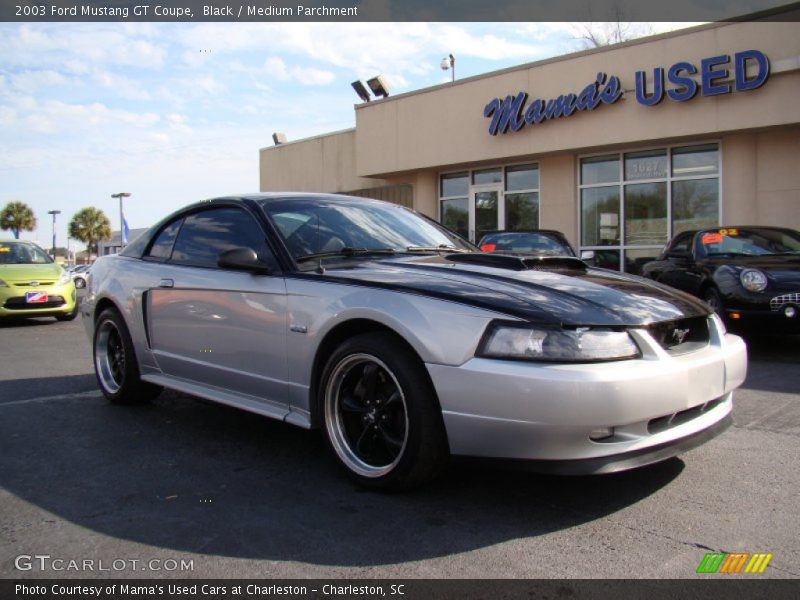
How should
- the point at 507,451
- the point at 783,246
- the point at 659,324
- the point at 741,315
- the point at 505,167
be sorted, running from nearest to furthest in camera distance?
1. the point at 507,451
2. the point at 659,324
3. the point at 741,315
4. the point at 783,246
5. the point at 505,167

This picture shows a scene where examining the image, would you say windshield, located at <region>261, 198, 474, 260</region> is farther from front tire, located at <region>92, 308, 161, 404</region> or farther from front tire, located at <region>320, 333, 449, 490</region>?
front tire, located at <region>92, 308, 161, 404</region>

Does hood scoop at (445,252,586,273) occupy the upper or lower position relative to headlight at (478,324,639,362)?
upper

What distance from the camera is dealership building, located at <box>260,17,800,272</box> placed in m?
12.4

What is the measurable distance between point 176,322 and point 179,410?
3.07 ft

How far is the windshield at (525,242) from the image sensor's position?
386 inches

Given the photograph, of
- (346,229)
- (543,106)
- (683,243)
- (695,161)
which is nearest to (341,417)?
(346,229)

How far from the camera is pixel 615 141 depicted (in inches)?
548

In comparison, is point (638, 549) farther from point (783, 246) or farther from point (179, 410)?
point (783, 246)

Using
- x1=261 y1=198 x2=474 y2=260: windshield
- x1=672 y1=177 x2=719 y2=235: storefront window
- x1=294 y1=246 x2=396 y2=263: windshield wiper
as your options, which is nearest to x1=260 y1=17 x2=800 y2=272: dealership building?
x1=672 y1=177 x2=719 y2=235: storefront window

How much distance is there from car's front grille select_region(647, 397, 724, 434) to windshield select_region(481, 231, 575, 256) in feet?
21.5

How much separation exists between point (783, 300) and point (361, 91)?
1504cm

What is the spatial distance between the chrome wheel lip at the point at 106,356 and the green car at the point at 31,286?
22.8ft

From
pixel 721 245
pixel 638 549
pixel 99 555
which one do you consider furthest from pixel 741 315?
pixel 99 555

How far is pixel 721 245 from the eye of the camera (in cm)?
820
